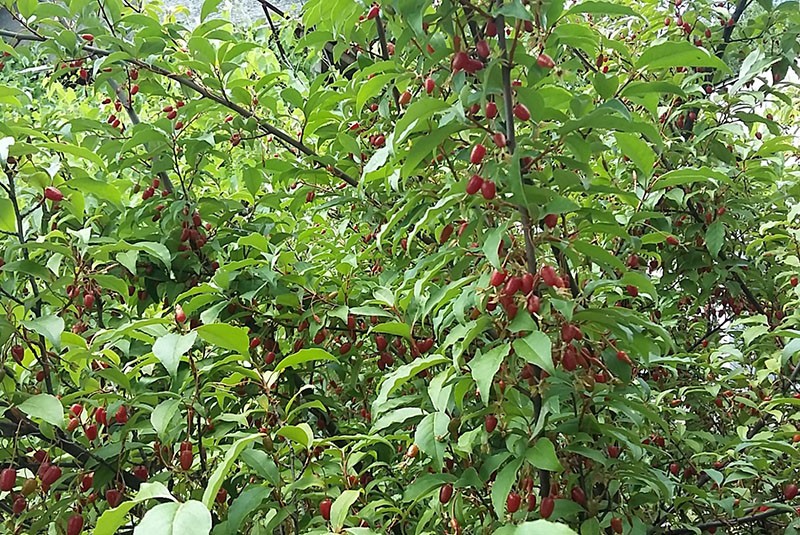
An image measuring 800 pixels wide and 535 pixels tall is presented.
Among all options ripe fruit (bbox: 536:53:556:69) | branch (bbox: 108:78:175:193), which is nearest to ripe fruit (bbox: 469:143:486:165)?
ripe fruit (bbox: 536:53:556:69)

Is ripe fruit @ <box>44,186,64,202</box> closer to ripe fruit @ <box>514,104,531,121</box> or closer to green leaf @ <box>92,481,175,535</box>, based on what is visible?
green leaf @ <box>92,481,175,535</box>

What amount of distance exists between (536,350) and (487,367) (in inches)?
3.0

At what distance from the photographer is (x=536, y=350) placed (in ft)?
3.29

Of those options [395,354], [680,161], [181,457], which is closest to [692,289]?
[680,161]

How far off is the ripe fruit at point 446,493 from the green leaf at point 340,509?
180 mm

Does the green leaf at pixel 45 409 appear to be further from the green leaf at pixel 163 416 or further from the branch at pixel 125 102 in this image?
the branch at pixel 125 102

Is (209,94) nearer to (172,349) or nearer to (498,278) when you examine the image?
(172,349)

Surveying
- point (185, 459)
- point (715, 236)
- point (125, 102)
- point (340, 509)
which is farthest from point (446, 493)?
point (125, 102)

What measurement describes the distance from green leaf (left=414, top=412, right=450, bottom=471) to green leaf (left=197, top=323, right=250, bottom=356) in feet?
1.05

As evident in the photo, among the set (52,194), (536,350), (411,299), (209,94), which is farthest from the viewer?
(209,94)

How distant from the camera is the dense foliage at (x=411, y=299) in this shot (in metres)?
1.13

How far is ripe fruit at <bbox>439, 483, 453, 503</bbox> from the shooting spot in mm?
1163

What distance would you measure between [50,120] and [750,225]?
2391 mm

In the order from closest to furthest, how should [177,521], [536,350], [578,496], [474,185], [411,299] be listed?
[177,521] < [536,350] < [474,185] < [578,496] < [411,299]
